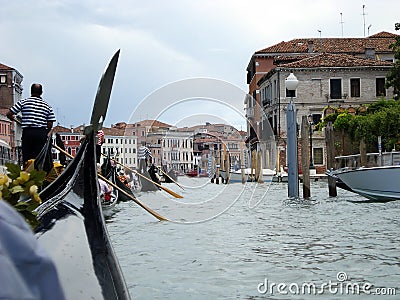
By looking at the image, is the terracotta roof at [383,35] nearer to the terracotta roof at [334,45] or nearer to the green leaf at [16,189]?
the terracotta roof at [334,45]

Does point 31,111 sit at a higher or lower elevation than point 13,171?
higher

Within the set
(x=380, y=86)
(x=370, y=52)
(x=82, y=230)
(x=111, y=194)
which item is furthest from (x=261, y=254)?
(x=370, y=52)

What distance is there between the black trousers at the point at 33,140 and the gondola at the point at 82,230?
1.64 meters

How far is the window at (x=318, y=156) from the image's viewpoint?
56.5ft

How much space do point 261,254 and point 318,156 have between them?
14.9m

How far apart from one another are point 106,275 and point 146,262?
1743 mm

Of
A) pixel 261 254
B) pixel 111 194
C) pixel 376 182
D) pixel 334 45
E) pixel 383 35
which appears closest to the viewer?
pixel 261 254

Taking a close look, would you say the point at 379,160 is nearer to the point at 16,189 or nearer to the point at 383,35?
the point at 16,189

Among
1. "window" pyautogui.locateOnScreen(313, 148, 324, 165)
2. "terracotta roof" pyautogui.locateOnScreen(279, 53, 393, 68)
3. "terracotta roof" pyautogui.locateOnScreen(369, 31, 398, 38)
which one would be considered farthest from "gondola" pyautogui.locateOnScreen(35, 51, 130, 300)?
"terracotta roof" pyautogui.locateOnScreen(369, 31, 398, 38)

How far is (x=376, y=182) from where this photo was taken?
219 inches

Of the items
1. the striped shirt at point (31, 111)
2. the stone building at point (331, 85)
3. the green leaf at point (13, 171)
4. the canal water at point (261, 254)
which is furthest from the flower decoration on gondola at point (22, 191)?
the stone building at point (331, 85)

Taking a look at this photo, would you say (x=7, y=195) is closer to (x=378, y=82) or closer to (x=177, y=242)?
(x=177, y=242)

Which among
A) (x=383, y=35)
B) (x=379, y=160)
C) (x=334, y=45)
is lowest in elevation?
(x=379, y=160)

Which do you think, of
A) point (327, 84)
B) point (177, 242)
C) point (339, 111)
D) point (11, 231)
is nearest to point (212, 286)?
point (177, 242)
